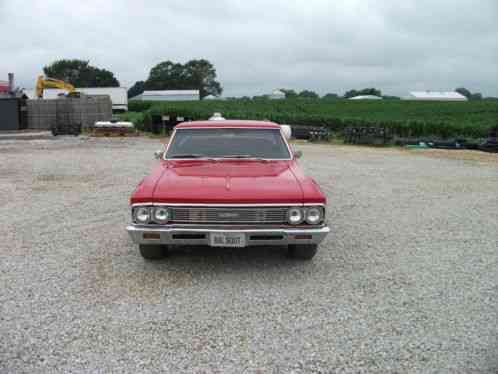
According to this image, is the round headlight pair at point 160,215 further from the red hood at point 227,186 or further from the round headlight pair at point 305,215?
the round headlight pair at point 305,215

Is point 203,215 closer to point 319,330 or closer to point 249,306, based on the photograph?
point 249,306

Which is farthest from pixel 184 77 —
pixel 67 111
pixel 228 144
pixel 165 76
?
pixel 228 144

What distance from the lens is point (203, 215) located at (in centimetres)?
436

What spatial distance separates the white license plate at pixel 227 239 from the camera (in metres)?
4.31

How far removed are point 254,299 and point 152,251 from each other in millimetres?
1339

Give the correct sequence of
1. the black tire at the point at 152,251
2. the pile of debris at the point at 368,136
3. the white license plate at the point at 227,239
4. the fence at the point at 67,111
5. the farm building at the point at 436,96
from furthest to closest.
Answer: the farm building at the point at 436,96
the fence at the point at 67,111
the pile of debris at the point at 368,136
the black tire at the point at 152,251
the white license plate at the point at 227,239

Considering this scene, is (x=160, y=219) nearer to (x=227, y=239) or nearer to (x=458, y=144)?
(x=227, y=239)

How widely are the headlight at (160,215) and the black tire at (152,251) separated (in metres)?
0.52

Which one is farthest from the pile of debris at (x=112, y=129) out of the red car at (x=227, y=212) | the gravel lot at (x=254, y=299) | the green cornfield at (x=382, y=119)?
the red car at (x=227, y=212)

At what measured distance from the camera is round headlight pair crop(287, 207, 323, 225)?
14.4 ft

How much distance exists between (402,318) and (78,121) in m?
29.0

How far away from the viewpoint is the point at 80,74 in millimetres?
105312

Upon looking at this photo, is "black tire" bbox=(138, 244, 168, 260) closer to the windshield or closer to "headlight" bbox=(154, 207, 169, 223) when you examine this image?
"headlight" bbox=(154, 207, 169, 223)

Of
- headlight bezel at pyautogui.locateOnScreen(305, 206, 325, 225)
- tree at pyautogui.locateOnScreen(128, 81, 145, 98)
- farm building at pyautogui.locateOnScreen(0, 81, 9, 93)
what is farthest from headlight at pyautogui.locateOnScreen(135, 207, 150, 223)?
tree at pyautogui.locateOnScreen(128, 81, 145, 98)
